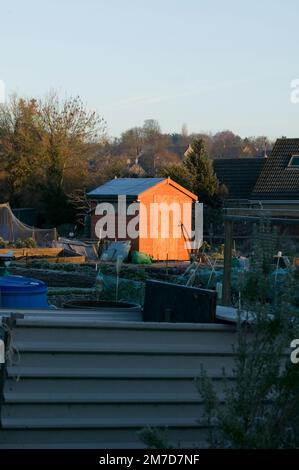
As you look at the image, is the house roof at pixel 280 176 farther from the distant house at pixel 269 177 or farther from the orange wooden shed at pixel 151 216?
the orange wooden shed at pixel 151 216

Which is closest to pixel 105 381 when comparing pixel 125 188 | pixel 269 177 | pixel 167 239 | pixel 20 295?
pixel 20 295

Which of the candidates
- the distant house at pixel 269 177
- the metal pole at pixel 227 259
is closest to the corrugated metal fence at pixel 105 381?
the metal pole at pixel 227 259

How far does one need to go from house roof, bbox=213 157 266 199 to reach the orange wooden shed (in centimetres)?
1026

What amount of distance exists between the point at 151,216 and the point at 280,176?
946 cm

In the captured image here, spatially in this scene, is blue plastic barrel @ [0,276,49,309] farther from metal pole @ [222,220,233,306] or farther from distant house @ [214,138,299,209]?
distant house @ [214,138,299,209]

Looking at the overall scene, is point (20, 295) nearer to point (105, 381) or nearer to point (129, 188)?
point (105, 381)

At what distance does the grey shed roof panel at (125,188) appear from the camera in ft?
123

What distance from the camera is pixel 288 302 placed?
4.50 m

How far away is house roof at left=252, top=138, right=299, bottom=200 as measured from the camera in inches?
1681

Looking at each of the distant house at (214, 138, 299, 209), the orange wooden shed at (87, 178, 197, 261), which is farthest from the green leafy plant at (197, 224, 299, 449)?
the distant house at (214, 138, 299, 209)
